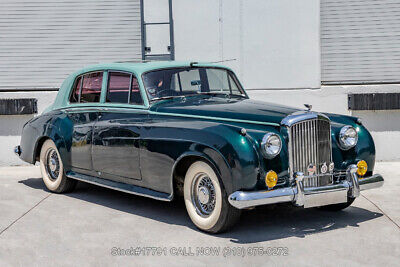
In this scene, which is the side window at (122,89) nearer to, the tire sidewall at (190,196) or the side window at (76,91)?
the side window at (76,91)

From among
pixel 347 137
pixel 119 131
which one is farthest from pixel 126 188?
pixel 347 137

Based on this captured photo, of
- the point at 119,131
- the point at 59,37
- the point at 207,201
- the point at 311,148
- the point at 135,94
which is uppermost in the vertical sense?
the point at 59,37

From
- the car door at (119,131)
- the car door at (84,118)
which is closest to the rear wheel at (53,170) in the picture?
the car door at (84,118)

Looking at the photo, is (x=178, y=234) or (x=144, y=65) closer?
(x=178, y=234)

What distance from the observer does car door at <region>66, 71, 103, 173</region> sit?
6.68m

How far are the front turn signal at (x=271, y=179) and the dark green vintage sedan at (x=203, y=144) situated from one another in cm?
1

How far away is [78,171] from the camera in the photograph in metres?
6.94

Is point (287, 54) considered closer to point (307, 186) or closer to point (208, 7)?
point (208, 7)

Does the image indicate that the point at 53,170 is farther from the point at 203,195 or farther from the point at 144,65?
the point at 203,195

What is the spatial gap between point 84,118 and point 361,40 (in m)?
5.48

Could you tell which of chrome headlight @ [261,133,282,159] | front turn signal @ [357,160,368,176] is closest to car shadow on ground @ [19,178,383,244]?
front turn signal @ [357,160,368,176]

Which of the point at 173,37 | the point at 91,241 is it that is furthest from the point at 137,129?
the point at 173,37

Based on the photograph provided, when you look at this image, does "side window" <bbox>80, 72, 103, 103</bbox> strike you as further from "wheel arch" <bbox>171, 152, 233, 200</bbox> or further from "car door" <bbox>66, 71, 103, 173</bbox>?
"wheel arch" <bbox>171, 152, 233, 200</bbox>

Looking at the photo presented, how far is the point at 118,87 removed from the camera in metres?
6.54
